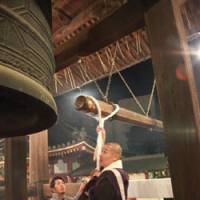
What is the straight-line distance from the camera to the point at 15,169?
2.19 metres

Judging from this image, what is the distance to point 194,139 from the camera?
1.23 m

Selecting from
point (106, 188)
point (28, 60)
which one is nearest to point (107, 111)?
point (106, 188)

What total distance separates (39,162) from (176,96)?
2.84 meters

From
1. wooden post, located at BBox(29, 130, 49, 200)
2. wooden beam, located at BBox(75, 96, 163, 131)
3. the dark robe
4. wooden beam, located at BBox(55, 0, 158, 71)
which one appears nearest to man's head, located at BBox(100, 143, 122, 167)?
the dark robe

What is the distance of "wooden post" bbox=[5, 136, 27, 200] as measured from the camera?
2156mm

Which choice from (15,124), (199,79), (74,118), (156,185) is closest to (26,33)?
(15,124)

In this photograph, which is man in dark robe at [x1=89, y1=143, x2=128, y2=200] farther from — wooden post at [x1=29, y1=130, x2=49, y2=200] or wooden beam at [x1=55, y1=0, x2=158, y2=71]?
wooden post at [x1=29, y1=130, x2=49, y2=200]

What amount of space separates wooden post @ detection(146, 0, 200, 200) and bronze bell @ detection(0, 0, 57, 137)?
1.65 ft

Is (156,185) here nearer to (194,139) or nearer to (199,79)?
(194,139)

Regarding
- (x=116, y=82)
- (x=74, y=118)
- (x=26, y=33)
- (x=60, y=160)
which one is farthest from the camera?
(x=74, y=118)

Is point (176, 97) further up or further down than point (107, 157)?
further up

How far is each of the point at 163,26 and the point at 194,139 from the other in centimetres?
53

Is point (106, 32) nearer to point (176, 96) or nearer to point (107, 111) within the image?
point (176, 96)

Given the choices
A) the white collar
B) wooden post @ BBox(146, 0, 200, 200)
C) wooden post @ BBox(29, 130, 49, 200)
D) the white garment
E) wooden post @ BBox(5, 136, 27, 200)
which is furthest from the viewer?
wooden post @ BBox(29, 130, 49, 200)
